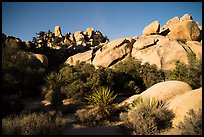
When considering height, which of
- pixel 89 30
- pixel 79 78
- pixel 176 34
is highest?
pixel 89 30

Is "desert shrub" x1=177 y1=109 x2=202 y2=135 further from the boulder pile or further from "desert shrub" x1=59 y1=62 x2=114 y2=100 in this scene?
the boulder pile

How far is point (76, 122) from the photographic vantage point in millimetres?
10094

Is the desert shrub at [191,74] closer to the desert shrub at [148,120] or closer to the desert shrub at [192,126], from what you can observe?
the desert shrub at [148,120]

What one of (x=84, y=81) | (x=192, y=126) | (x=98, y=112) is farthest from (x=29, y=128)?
(x=84, y=81)

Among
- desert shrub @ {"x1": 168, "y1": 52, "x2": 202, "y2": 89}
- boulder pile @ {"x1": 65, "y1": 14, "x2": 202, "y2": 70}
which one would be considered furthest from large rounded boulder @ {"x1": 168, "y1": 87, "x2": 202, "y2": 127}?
boulder pile @ {"x1": 65, "y1": 14, "x2": 202, "y2": 70}

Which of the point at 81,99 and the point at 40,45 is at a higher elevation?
the point at 40,45

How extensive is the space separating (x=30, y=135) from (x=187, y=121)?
20.8 feet

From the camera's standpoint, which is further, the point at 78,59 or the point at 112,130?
the point at 78,59

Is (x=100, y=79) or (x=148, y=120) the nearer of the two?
(x=148, y=120)

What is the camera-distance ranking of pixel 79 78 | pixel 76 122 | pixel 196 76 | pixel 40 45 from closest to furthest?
pixel 76 122, pixel 196 76, pixel 79 78, pixel 40 45

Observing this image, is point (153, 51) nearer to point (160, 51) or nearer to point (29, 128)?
point (160, 51)

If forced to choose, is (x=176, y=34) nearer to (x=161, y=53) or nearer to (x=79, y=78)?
(x=161, y=53)

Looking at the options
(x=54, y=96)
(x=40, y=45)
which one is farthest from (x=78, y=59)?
(x=54, y=96)

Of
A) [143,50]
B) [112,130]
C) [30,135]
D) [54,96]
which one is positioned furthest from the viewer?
[143,50]
